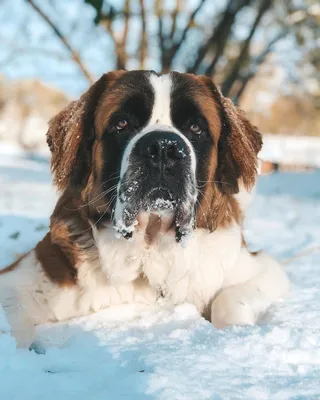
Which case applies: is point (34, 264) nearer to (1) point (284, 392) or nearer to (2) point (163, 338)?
(2) point (163, 338)

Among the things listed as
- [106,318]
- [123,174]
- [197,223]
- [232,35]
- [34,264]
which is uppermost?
[232,35]

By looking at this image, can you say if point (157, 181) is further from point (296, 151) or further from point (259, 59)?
point (296, 151)

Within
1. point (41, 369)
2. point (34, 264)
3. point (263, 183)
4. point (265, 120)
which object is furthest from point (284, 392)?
point (265, 120)

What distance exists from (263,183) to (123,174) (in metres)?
11.9

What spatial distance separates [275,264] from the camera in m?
3.01

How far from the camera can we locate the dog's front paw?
239 centimetres

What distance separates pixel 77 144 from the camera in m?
2.79

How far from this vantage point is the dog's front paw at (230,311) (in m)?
2.39

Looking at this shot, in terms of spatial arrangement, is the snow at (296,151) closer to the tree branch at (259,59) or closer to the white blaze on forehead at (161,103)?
the tree branch at (259,59)

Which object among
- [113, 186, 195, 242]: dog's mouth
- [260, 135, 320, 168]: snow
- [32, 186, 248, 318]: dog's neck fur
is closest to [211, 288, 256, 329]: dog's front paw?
[32, 186, 248, 318]: dog's neck fur

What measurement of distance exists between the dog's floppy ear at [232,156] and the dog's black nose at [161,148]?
55cm

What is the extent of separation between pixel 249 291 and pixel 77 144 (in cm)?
115

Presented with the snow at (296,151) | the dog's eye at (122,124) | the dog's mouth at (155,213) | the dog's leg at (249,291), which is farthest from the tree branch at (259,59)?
the snow at (296,151)

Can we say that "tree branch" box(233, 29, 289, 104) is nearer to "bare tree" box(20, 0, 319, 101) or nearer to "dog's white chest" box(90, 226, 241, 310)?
"bare tree" box(20, 0, 319, 101)
